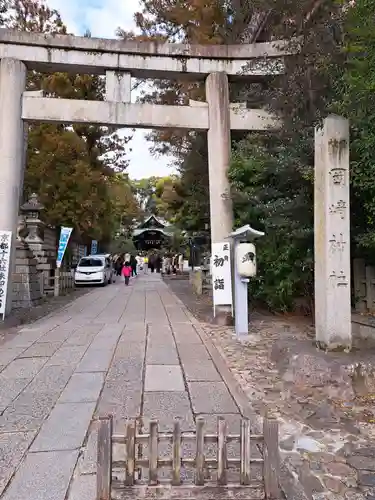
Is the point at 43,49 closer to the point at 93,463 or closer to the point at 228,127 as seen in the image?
the point at 228,127

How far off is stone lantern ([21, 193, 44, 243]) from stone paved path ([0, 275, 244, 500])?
9.02m

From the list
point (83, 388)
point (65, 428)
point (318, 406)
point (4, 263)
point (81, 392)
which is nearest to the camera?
point (65, 428)

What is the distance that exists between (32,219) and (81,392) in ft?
44.9

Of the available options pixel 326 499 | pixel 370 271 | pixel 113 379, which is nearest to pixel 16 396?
pixel 113 379

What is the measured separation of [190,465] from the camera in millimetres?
2486

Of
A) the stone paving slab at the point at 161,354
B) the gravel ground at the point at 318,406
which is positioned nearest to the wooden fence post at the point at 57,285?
the stone paving slab at the point at 161,354

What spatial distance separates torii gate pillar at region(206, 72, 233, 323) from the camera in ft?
32.0

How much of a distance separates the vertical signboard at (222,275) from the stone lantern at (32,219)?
33.6ft

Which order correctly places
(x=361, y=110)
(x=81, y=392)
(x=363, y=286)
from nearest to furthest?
(x=81, y=392), (x=361, y=110), (x=363, y=286)

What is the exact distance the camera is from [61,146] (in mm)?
18578

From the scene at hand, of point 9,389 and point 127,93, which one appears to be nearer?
point 9,389

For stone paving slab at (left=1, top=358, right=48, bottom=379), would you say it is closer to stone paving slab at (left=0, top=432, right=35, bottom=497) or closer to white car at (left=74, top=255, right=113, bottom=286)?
stone paving slab at (left=0, top=432, right=35, bottom=497)

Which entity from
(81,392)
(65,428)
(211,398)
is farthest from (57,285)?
(65,428)

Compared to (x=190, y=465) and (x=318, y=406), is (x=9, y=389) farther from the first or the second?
(x=318, y=406)
